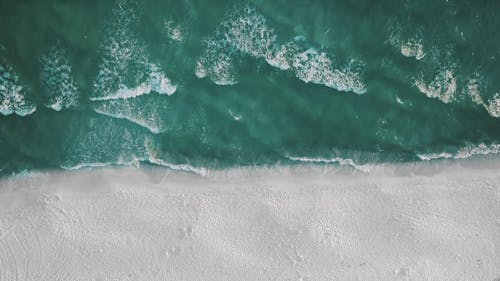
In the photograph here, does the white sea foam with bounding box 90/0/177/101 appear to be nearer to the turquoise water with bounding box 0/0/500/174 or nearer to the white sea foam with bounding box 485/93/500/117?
the turquoise water with bounding box 0/0/500/174

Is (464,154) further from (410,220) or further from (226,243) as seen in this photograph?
(226,243)

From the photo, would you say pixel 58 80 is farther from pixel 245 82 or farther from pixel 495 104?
pixel 495 104

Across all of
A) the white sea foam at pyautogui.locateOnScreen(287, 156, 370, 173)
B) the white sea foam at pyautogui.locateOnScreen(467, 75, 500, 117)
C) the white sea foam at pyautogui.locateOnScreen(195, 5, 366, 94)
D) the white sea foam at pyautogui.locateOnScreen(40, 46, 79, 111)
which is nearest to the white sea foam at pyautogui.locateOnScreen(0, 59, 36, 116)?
the white sea foam at pyautogui.locateOnScreen(40, 46, 79, 111)

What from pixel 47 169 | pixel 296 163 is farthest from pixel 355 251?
pixel 47 169

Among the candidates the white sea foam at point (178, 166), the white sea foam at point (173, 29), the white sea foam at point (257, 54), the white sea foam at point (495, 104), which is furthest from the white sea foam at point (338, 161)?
the white sea foam at point (173, 29)

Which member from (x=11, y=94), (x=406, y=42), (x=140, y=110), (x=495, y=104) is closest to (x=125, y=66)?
(x=140, y=110)

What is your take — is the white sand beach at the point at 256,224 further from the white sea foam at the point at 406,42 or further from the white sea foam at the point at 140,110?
the white sea foam at the point at 406,42
